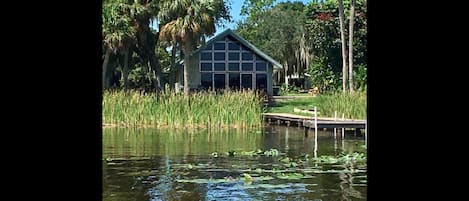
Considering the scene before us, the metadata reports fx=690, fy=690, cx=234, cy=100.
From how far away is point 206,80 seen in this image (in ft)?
121

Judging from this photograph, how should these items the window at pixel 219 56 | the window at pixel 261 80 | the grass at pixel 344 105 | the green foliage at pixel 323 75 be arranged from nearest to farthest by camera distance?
the grass at pixel 344 105
the window at pixel 219 56
the window at pixel 261 80
the green foliage at pixel 323 75

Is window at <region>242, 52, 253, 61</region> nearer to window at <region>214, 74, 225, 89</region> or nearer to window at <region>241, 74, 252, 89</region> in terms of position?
window at <region>241, 74, 252, 89</region>

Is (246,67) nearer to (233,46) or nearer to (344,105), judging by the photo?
(233,46)

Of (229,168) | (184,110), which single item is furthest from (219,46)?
(229,168)

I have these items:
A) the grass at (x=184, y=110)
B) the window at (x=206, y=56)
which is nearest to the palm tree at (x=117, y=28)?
the window at (x=206, y=56)

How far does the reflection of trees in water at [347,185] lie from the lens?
939 centimetres

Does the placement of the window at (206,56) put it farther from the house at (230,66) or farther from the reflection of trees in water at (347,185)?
the reflection of trees in water at (347,185)

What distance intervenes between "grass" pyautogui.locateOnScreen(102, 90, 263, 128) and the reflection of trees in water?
10.8 metres

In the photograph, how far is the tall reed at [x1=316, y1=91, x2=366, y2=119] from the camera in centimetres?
2292

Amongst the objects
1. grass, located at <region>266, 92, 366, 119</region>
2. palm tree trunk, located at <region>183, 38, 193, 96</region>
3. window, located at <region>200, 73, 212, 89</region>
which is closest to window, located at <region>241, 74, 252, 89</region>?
window, located at <region>200, 73, 212, 89</region>

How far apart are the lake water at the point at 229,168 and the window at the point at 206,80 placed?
51.3 feet
